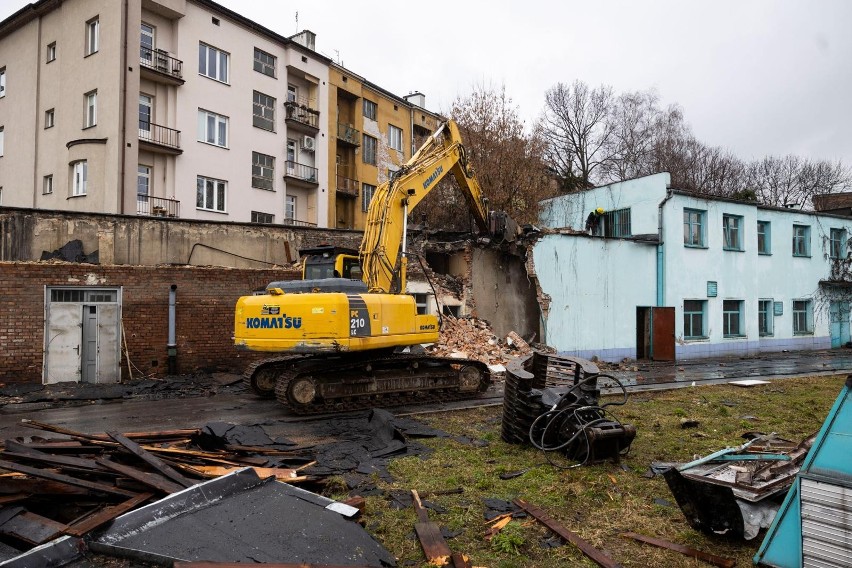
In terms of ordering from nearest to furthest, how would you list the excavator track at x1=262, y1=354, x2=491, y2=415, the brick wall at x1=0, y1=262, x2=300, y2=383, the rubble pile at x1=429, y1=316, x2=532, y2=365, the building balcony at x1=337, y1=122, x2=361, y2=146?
1. the excavator track at x1=262, y1=354, x2=491, y2=415
2. the brick wall at x1=0, y1=262, x2=300, y2=383
3. the rubble pile at x1=429, y1=316, x2=532, y2=365
4. the building balcony at x1=337, y1=122, x2=361, y2=146

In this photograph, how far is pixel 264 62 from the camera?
27391 mm

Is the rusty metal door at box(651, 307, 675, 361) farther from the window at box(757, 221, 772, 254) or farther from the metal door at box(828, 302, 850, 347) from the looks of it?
the metal door at box(828, 302, 850, 347)

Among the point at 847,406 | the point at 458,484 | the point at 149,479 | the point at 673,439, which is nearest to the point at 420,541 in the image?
the point at 458,484

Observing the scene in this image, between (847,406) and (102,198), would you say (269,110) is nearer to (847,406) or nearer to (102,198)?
(102,198)

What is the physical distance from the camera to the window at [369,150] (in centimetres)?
3366

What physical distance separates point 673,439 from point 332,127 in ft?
86.9

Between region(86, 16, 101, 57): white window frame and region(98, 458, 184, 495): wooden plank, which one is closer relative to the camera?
region(98, 458, 184, 495): wooden plank

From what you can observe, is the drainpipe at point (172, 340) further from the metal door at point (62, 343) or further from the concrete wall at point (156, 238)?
the metal door at point (62, 343)

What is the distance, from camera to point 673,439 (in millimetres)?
7875

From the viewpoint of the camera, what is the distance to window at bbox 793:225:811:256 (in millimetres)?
26812

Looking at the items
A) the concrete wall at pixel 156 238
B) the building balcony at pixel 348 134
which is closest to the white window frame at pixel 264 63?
the building balcony at pixel 348 134

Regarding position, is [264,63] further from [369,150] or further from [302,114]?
[369,150]

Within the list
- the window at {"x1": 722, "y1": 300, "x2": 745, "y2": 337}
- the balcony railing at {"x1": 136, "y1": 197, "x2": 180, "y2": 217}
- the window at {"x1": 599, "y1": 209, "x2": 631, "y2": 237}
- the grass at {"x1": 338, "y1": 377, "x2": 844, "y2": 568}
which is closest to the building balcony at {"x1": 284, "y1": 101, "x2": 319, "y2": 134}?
the balcony railing at {"x1": 136, "y1": 197, "x2": 180, "y2": 217}

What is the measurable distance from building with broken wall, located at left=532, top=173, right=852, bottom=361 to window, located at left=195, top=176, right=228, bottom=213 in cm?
1429
